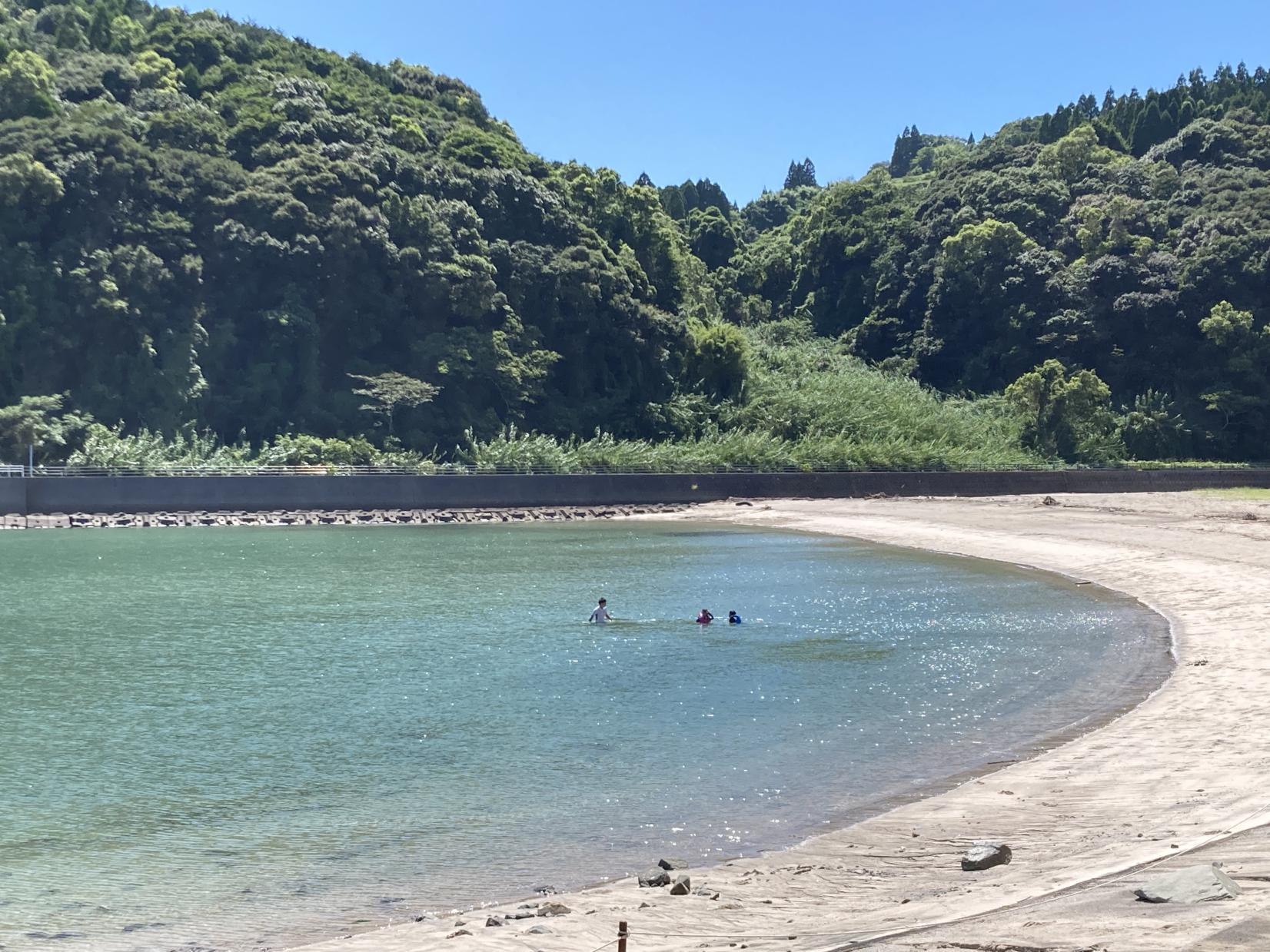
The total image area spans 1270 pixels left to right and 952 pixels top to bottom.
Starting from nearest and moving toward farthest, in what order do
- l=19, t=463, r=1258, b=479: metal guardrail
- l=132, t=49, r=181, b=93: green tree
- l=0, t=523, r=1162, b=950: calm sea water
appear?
l=0, t=523, r=1162, b=950: calm sea water → l=19, t=463, r=1258, b=479: metal guardrail → l=132, t=49, r=181, b=93: green tree

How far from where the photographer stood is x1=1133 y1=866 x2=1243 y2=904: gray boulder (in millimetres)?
6387

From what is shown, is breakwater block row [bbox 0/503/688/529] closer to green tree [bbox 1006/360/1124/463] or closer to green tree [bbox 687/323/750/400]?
green tree [bbox 687/323/750/400]

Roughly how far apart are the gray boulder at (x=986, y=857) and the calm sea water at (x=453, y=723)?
2.17 metres

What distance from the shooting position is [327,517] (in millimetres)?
52000

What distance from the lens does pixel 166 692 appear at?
715 inches

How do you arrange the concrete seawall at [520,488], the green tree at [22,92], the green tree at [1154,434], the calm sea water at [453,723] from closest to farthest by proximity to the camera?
the calm sea water at [453,723] → the concrete seawall at [520,488] → the green tree at [22,92] → the green tree at [1154,434]

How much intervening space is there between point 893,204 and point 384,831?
103m

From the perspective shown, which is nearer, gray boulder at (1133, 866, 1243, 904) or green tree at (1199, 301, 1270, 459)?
gray boulder at (1133, 866, 1243, 904)

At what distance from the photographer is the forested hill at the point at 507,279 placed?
63.1 metres

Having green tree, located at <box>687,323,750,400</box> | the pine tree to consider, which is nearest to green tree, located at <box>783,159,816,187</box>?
the pine tree

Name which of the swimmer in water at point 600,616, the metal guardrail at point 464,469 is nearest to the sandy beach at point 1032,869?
the swimmer in water at point 600,616

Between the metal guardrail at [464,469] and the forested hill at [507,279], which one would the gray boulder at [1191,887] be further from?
the forested hill at [507,279]

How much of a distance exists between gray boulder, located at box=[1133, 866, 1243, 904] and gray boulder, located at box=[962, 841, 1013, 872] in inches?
76.7

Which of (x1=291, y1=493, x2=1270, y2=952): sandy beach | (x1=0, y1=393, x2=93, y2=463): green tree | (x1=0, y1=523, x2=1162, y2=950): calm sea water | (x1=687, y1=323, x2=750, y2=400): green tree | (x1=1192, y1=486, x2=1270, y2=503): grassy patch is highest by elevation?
(x1=687, y1=323, x2=750, y2=400): green tree
